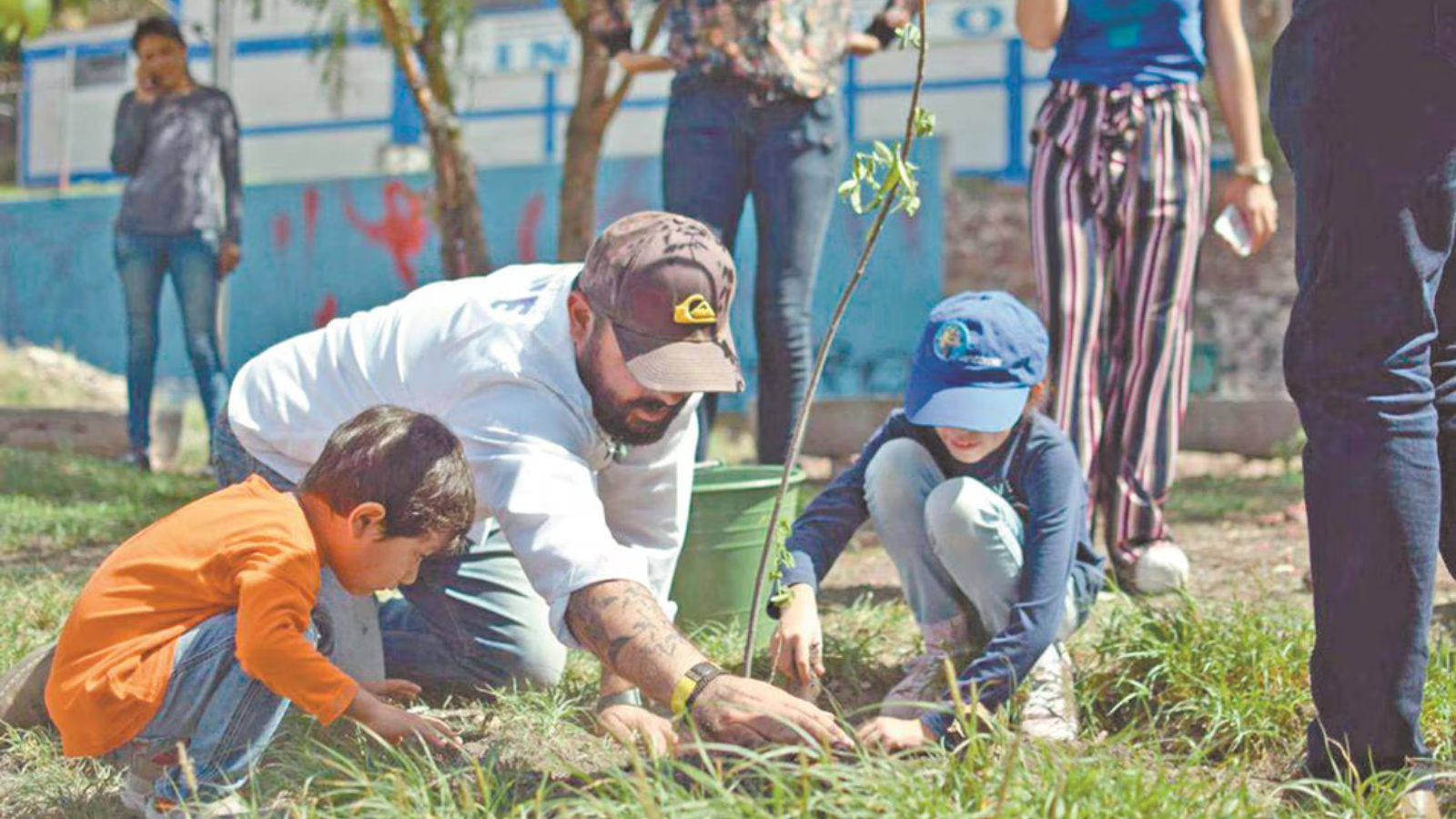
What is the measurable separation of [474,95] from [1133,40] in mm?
13522

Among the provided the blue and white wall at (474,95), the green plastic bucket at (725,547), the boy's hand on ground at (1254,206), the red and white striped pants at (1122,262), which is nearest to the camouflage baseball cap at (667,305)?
the green plastic bucket at (725,547)

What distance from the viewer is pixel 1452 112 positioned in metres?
2.13

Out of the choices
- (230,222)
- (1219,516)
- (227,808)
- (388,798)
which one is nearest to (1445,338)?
(388,798)

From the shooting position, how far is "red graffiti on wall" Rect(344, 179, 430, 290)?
44.4 ft

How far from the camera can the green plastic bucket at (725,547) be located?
3518mm

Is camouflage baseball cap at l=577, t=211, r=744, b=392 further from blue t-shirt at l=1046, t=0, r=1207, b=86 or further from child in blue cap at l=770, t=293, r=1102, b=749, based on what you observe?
blue t-shirt at l=1046, t=0, r=1207, b=86

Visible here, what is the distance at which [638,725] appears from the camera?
8.59 feet

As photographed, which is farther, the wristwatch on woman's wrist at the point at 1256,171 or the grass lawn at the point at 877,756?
the wristwatch on woman's wrist at the point at 1256,171

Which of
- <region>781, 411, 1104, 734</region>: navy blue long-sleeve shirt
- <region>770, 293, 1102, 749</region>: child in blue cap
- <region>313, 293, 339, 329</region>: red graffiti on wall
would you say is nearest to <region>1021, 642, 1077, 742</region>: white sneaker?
<region>770, 293, 1102, 749</region>: child in blue cap

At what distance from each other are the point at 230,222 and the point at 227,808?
17.0ft

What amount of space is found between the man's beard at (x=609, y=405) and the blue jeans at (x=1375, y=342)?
104 centimetres

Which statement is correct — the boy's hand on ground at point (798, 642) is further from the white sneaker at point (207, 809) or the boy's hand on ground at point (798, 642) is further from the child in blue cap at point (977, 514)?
the white sneaker at point (207, 809)

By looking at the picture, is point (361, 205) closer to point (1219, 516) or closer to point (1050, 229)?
point (1219, 516)

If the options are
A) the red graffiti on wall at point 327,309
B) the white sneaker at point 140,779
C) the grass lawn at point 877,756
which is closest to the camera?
the grass lawn at point 877,756
